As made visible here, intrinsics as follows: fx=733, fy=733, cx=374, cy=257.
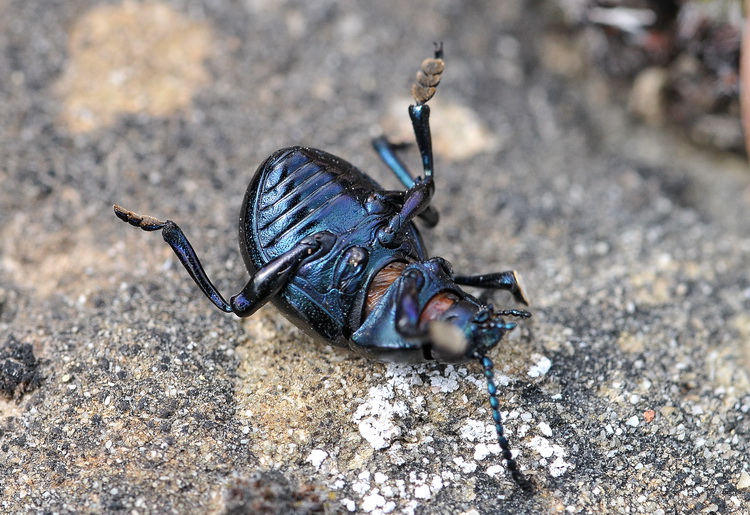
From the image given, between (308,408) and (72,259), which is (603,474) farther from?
(72,259)

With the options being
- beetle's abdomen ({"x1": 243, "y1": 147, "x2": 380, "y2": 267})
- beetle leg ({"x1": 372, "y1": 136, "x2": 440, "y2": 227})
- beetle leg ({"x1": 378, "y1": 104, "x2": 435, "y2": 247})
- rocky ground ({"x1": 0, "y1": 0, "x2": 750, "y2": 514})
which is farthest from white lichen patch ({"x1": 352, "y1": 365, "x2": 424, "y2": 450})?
beetle leg ({"x1": 372, "y1": 136, "x2": 440, "y2": 227})

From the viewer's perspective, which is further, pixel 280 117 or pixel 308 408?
pixel 280 117

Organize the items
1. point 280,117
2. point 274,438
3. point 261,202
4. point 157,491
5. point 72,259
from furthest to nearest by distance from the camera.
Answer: point 280,117
point 72,259
point 261,202
point 274,438
point 157,491

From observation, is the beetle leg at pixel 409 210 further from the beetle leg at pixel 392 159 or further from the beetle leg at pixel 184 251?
the beetle leg at pixel 184 251

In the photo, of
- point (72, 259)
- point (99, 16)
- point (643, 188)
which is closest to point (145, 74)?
point (99, 16)

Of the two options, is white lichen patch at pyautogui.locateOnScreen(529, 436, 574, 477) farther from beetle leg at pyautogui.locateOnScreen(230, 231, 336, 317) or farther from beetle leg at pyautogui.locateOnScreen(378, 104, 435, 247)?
beetle leg at pyautogui.locateOnScreen(230, 231, 336, 317)

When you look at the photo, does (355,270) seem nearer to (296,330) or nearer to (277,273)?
(277,273)

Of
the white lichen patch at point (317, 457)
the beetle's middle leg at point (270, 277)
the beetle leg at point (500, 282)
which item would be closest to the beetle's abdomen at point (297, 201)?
the beetle's middle leg at point (270, 277)
